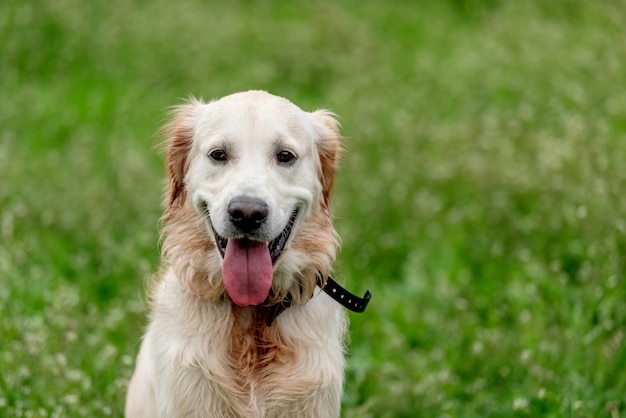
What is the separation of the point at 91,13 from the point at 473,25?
14.1 ft

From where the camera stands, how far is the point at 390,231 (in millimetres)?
6820

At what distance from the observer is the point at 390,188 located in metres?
7.01

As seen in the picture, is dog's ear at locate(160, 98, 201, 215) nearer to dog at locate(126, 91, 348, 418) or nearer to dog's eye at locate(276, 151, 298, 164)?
dog at locate(126, 91, 348, 418)

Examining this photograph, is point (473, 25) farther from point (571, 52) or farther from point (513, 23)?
point (571, 52)

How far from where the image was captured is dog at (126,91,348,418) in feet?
11.8

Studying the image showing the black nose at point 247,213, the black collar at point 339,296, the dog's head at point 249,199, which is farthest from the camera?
the black collar at point 339,296

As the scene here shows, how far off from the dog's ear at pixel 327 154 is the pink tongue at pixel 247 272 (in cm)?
45

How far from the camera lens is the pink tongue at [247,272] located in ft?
11.7

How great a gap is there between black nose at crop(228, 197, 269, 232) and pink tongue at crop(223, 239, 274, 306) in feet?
0.47

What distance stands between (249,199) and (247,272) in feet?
0.98

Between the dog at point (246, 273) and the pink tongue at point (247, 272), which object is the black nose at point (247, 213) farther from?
the pink tongue at point (247, 272)

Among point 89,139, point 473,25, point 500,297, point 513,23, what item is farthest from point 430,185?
point 473,25

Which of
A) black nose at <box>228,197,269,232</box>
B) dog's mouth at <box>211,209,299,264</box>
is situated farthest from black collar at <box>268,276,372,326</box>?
black nose at <box>228,197,269,232</box>

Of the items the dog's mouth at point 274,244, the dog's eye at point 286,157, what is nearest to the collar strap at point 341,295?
the dog's mouth at point 274,244
